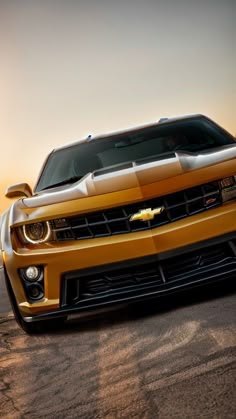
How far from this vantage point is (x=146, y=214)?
11.5 feet

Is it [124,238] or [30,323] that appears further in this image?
[30,323]

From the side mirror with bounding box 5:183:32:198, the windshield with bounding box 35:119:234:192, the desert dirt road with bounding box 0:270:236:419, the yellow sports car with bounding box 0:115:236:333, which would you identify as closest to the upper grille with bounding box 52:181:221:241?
the yellow sports car with bounding box 0:115:236:333

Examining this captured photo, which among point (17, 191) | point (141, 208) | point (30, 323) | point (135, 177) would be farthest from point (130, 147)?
point (30, 323)

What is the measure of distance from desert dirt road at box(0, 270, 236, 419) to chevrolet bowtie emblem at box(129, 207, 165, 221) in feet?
2.01

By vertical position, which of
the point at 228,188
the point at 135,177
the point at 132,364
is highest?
the point at 135,177

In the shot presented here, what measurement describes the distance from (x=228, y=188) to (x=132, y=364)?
1.29m

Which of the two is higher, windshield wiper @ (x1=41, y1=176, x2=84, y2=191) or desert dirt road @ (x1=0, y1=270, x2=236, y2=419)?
windshield wiper @ (x1=41, y1=176, x2=84, y2=191)

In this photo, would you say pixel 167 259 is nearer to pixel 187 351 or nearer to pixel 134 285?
pixel 134 285

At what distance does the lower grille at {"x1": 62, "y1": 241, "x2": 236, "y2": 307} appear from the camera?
3557 mm

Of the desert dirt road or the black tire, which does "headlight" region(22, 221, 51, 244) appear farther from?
the desert dirt road

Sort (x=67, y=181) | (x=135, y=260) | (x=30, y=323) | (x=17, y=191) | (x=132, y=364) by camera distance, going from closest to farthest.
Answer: (x=132, y=364), (x=135, y=260), (x=30, y=323), (x=67, y=181), (x=17, y=191)

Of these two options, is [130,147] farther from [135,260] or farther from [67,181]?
[135,260]

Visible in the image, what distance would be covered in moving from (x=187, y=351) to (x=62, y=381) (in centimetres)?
61

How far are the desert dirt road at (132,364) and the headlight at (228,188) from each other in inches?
24.7
